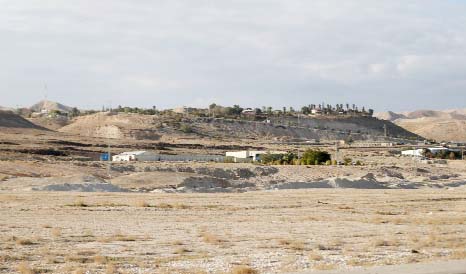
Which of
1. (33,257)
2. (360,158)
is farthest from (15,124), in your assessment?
(33,257)

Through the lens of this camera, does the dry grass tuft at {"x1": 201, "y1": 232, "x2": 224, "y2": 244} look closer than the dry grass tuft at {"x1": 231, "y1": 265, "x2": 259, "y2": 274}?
No

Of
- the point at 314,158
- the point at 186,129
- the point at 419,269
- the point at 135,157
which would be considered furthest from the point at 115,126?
the point at 419,269

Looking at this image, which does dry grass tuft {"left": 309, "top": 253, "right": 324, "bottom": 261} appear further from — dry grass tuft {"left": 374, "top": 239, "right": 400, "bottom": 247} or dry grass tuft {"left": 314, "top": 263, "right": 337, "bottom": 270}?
dry grass tuft {"left": 374, "top": 239, "right": 400, "bottom": 247}

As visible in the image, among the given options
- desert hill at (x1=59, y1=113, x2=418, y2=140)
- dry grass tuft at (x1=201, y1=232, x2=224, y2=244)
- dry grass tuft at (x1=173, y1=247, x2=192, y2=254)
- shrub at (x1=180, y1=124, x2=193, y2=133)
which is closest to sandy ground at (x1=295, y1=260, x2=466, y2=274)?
dry grass tuft at (x1=173, y1=247, x2=192, y2=254)

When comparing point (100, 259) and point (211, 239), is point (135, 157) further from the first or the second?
point (100, 259)

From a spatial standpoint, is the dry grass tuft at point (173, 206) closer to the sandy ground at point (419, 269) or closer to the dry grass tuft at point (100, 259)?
the dry grass tuft at point (100, 259)

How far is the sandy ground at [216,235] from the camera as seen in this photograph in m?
17.8

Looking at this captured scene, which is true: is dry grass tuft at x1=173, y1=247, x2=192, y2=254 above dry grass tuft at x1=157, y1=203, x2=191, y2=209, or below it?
above

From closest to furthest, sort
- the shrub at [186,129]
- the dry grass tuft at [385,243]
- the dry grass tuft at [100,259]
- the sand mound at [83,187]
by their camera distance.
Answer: the dry grass tuft at [100,259] → the dry grass tuft at [385,243] → the sand mound at [83,187] → the shrub at [186,129]

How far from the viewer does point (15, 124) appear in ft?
440

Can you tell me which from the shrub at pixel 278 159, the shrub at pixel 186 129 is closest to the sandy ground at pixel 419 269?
the shrub at pixel 278 159

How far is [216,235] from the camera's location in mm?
24016

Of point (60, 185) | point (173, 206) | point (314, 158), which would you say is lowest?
point (173, 206)

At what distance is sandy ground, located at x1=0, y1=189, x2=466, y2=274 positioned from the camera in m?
17.8
